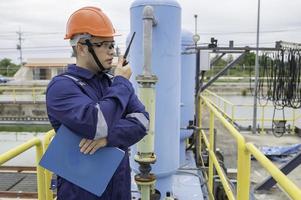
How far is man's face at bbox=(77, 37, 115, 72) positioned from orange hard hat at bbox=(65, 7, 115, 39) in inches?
1.1

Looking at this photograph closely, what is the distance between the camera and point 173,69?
2.90 meters

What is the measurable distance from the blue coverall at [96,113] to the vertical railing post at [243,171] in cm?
67

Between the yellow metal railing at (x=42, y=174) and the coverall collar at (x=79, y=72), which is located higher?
the coverall collar at (x=79, y=72)

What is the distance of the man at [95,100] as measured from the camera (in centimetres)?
141

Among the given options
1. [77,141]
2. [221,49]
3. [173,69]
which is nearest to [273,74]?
[221,49]

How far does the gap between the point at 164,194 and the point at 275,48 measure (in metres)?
3.13

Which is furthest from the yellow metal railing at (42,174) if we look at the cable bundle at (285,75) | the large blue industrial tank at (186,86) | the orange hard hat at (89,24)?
the cable bundle at (285,75)

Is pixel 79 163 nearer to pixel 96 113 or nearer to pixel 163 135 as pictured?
pixel 96 113

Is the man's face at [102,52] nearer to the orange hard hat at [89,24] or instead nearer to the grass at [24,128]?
the orange hard hat at [89,24]

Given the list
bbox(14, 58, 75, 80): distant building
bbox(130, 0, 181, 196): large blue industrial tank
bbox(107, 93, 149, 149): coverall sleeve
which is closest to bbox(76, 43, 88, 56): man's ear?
bbox(107, 93, 149, 149): coverall sleeve

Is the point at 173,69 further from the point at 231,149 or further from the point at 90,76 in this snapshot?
the point at 231,149

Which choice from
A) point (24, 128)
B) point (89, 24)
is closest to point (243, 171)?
point (89, 24)

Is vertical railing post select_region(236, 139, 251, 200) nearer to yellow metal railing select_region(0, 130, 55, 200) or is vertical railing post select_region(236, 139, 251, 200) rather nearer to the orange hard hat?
the orange hard hat

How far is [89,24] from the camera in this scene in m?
1.59
